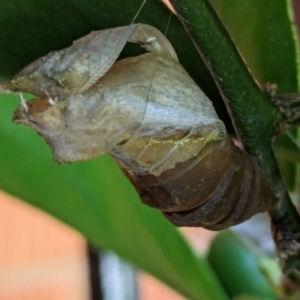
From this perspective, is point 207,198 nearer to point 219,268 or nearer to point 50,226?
point 219,268

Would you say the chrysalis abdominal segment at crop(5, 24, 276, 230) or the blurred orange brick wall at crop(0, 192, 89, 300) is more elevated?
the chrysalis abdominal segment at crop(5, 24, 276, 230)

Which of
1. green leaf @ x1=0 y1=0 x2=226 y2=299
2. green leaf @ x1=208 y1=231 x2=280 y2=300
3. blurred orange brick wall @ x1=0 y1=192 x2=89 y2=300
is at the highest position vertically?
green leaf @ x1=0 y1=0 x2=226 y2=299

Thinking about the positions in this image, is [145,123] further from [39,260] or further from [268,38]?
[39,260]

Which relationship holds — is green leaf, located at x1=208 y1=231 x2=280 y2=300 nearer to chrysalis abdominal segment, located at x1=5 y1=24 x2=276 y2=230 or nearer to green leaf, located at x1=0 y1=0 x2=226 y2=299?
green leaf, located at x1=0 y1=0 x2=226 y2=299

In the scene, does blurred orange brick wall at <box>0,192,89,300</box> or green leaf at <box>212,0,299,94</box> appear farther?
blurred orange brick wall at <box>0,192,89,300</box>

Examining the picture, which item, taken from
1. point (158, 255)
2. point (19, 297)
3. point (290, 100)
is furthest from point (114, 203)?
point (19, 297)

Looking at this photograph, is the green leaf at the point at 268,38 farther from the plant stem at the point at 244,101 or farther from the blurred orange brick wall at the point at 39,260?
the blurred orange brick wall at the point at 39,260

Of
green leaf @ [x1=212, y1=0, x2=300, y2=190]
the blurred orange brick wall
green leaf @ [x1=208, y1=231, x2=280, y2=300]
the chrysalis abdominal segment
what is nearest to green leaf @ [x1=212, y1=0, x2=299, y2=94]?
green leaf @ [x1=212, y1=0, x2=300, y2=190]
